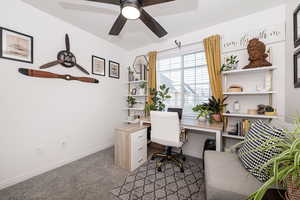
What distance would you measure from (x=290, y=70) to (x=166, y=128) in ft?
6.34

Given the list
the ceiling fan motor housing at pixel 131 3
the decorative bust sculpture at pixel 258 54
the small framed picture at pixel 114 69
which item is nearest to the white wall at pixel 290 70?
the decorative bust sculpture at pixel 258 54

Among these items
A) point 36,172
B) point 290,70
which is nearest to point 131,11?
point 290,70

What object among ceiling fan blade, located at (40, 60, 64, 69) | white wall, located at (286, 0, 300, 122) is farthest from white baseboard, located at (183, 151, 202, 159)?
ceiling fan blade, located at (40, 60, 64, 69)

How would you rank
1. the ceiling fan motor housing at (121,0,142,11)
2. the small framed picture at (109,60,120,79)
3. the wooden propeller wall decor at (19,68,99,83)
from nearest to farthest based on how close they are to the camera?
1. the ceiling fan motor housing at (121,0,142,11)
2. the wooden propeller wall decor at (19,68,99,83)
3. the small framed picture at (109,60,120,79)

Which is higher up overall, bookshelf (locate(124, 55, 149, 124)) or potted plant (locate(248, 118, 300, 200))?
bookshelf (locate(124, 55, 149, 124))

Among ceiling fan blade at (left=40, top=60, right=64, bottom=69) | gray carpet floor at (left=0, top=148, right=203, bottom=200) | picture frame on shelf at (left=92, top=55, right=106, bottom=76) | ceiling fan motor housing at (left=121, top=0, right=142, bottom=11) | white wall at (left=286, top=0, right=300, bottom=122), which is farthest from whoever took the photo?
picture frame on shelf at (left=92, top=55, right=106, bottom=76)

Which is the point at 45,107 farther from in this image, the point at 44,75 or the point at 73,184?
the point at 73,184

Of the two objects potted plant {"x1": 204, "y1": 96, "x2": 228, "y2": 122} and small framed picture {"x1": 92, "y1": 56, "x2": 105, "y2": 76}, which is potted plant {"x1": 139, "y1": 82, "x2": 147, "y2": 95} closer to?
small framed picture {"x1": 92, "y1": 56, "x2": 105, "y2": 76}

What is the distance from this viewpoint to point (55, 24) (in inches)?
82.9

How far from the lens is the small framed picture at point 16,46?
5.26 feet

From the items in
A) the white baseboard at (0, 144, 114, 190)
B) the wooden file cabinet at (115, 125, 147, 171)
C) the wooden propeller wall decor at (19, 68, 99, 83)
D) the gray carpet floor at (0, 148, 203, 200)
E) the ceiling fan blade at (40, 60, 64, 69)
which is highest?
the ceiling fan blade at (40, 60, 64, 69)

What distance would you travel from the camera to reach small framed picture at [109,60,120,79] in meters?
3.08

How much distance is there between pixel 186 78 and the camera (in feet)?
9.16

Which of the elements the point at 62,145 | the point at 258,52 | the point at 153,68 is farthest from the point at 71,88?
the point at 258,52
